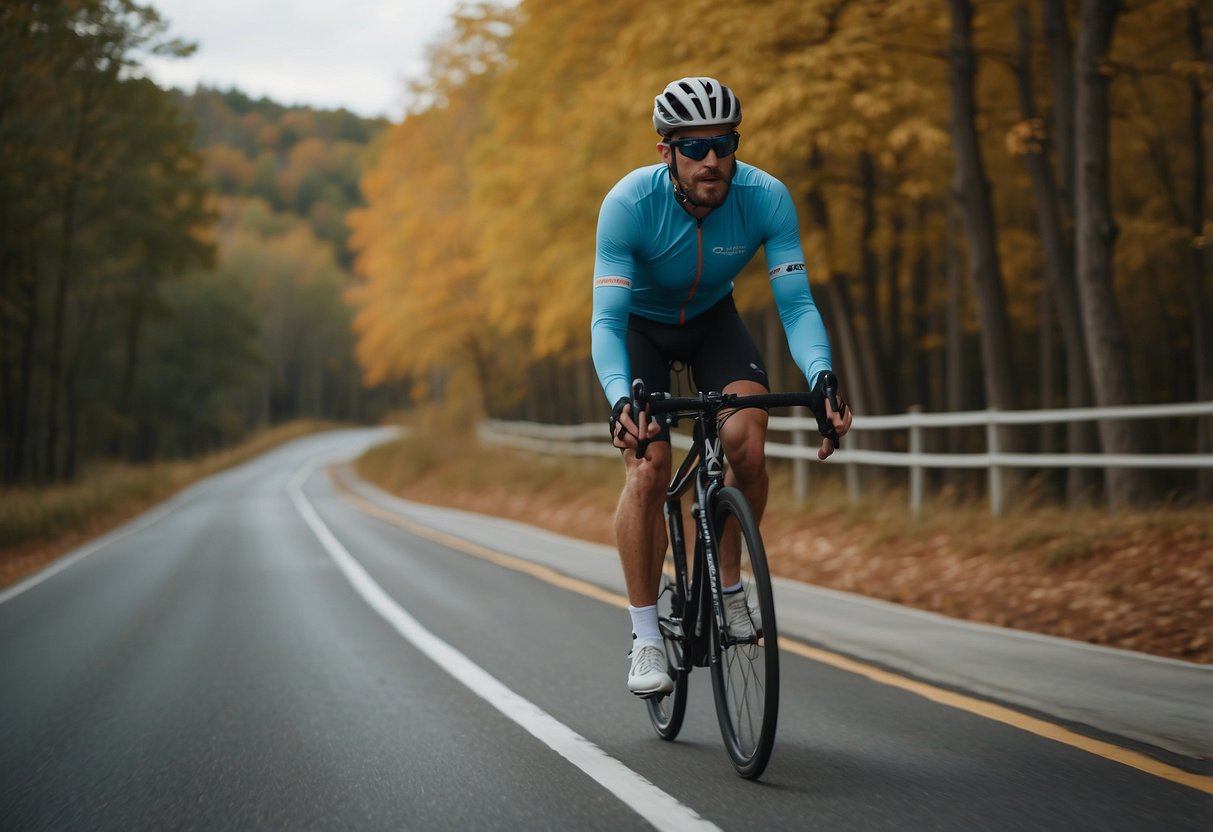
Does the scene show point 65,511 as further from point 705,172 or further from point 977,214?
point 705,172

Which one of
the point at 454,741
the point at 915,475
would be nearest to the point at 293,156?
the point at 915,475

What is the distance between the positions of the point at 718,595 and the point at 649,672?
1.52ft

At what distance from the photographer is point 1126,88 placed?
60.8ft

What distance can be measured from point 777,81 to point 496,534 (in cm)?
696

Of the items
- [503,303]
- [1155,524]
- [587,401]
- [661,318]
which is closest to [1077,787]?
[661,318]

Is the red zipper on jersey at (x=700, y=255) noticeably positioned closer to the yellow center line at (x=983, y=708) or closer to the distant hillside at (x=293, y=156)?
the yellow center line at (x=983, y=708)

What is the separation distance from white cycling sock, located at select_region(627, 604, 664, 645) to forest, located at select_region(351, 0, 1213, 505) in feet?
26.1

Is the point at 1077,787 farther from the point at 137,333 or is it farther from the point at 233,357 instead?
the point at 233,357

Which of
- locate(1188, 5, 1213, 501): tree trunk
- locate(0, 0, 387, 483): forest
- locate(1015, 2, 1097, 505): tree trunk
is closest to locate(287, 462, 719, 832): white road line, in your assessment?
locate(1015, 2, 1097, 505): tree trunk

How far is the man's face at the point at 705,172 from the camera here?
4.06m

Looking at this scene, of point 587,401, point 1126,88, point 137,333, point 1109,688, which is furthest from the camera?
point 137,333

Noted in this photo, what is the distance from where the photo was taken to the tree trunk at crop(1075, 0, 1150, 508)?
1126cm

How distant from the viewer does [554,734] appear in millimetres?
4719

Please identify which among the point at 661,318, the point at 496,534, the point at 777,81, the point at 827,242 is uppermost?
the point at 777,81
